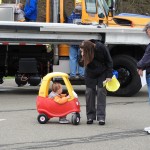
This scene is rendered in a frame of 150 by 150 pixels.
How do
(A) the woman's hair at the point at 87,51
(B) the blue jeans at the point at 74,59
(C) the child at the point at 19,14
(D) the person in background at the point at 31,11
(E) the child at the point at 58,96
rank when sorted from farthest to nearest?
(D) the person in background at the point at 31,11
(C) the child at the point at 19,14
(B) the blue jeans at the point at 74,59
(E) the child at the point at 58,96
(A) the woman's hair at the point at 87,51

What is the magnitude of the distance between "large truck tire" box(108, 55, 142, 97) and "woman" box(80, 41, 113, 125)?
177 inches

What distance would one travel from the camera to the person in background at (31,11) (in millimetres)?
14420

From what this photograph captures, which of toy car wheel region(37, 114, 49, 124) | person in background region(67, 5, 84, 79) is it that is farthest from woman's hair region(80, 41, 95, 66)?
person in background region(67, 5, 84, 79)

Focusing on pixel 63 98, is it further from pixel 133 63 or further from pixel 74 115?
pixel 133 63

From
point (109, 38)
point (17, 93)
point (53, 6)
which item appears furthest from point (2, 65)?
point (109, 38)

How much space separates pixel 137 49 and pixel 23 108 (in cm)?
415

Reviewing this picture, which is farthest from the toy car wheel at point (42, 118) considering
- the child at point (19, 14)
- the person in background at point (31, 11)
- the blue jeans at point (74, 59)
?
the person in background at point (31, 11)

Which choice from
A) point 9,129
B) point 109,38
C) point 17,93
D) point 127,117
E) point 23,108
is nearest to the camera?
point 9,129

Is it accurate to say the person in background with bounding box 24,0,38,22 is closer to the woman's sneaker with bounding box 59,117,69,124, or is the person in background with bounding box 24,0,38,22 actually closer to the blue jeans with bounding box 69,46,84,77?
the blue jeans with bounding box 69,46,84,77

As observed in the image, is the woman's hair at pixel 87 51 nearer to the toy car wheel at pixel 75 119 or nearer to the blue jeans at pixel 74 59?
the toy car wheel at pixel 75 119

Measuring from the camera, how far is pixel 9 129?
8.98 meters

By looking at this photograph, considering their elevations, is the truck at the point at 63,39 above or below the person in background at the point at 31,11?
below

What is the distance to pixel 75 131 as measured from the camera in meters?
8.82

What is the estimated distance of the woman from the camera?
943 cm
